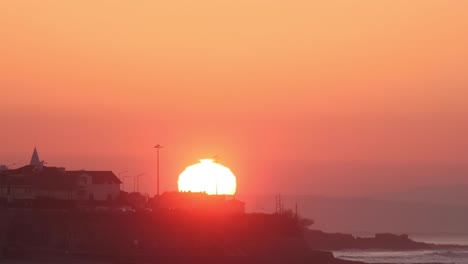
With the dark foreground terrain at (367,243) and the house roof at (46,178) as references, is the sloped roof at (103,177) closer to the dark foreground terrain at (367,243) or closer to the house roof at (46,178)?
the house roof at (46,178)

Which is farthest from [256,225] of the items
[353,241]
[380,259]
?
[353,241]

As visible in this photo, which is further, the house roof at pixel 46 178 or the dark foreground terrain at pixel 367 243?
the dark foreground terrain at pixel 367 243

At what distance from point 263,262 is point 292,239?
331 inches

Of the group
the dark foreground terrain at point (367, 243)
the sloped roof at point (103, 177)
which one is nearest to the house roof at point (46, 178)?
the sloped roof at point (103, 177)

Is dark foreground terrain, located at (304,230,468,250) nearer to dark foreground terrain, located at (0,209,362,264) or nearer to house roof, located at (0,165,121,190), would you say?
house roof, located at (0,165,121,190)

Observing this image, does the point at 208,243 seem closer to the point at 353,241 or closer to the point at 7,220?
the point at 7,220

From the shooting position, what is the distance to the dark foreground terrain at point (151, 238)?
74062 millimetres

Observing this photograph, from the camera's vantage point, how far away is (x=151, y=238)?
3113 inches

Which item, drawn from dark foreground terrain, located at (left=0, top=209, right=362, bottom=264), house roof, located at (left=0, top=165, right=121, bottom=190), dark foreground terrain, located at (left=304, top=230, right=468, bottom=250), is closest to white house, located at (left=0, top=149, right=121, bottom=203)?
house roof, located at (left=0, top=165, right=121, bottom=190)

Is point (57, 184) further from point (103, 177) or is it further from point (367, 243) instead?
point (367, 243)

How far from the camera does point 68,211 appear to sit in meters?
79.6

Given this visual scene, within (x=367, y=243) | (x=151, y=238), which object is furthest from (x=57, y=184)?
(x=367, y=243)

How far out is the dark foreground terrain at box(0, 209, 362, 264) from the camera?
7406 centimetres

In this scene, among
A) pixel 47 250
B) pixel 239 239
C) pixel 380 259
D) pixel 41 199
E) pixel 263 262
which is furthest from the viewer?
pixel 380 259
